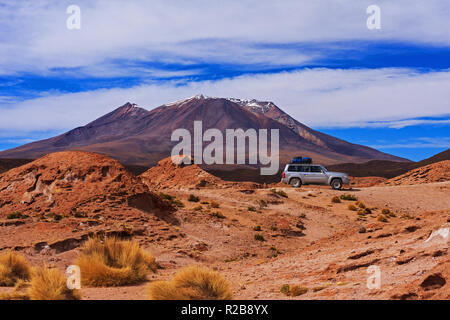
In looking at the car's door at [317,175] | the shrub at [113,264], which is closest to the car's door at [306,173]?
the car's door at [317,175]

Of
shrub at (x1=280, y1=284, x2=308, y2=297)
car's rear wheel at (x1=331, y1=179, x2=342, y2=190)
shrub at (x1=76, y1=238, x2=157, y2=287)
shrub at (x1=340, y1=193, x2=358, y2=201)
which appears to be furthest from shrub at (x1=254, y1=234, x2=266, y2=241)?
car's rear wheel at (x1=331, y1=179, x2=342, y2=190)

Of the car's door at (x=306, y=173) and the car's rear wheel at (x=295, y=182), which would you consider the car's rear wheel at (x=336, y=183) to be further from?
the car's rear wheel at (x=295, y=182)

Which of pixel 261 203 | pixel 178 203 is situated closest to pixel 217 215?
pixel 178 203

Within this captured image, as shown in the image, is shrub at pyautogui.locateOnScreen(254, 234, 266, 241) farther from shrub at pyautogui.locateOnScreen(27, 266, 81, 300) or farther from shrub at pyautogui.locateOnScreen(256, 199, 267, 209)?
shrub at pyautogui.locateOnScreen(27, 266, 81, 300)

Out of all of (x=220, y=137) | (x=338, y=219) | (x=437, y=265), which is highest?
(x=220, y=137)

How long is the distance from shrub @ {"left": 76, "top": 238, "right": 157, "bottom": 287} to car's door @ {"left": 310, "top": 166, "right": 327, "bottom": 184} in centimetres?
2152

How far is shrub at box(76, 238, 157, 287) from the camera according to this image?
8.82 metres

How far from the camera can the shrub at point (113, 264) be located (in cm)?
882

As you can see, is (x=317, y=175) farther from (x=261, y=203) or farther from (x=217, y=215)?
(x=217, y=215)
